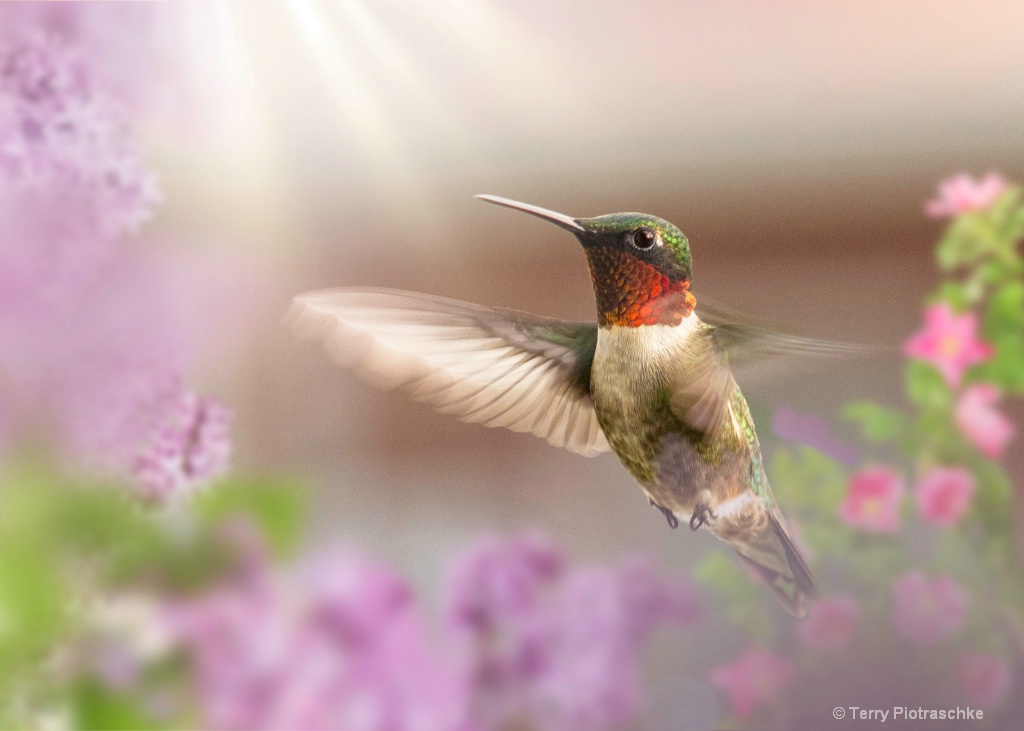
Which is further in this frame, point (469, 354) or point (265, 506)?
point (265, 506)

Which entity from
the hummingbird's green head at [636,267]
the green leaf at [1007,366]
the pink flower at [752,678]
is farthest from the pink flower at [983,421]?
the hummingbird's green head at [636,267]

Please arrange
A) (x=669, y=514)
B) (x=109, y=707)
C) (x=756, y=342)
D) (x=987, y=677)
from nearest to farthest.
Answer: (x=756, y=342) < (x=669, y=514) < (x=109, y=707) < (x=987, y=677)

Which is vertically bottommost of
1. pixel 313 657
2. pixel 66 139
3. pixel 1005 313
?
pixel 313 657

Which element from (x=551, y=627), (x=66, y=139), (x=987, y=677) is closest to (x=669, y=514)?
(x=551, y=627)

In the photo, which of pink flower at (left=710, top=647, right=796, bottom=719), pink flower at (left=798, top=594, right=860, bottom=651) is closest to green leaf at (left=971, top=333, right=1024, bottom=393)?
pink flower at (left=798, top=594, right=860, bottom=651)

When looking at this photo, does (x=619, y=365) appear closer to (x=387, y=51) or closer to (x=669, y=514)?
(x=669, y=514)

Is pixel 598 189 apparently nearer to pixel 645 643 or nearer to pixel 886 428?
pixel 886 428

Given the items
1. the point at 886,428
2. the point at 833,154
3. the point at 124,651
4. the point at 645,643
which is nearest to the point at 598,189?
the point at 833,154
